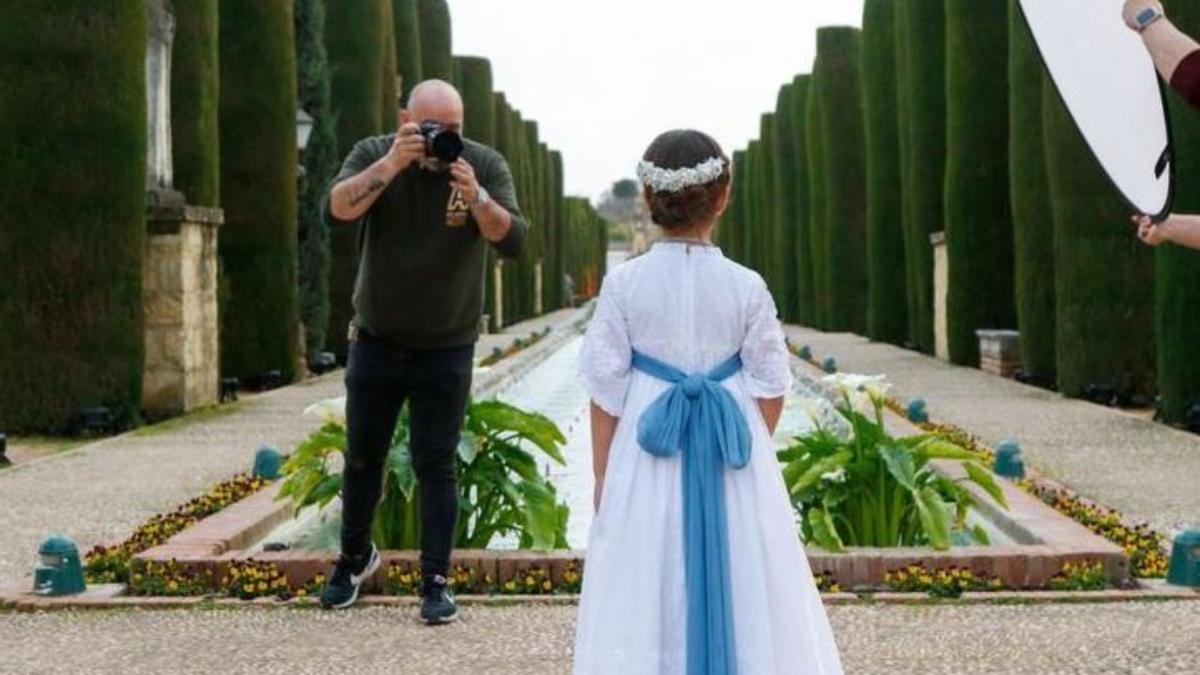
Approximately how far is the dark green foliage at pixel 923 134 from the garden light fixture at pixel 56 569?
16590 mm

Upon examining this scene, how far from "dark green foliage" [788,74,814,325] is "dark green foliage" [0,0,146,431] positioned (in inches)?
957

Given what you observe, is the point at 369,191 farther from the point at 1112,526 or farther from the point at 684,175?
the point at 1112,526

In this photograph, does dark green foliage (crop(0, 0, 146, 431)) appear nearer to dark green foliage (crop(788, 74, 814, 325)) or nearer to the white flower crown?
the white flower crown

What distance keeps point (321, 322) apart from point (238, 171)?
3314mm

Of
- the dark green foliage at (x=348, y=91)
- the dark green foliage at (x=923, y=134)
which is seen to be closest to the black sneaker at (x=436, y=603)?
the dark green foliage at (x=348, y=91)

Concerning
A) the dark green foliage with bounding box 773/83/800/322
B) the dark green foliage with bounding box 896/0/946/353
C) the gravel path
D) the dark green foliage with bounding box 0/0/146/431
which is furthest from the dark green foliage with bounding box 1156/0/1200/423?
the dark green foliage with bounding box 773/83/800/322

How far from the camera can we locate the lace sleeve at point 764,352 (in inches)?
136

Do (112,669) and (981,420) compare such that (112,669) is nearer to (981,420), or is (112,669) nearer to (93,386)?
(93,386)

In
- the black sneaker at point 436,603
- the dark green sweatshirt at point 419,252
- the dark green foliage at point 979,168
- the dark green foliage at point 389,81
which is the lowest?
the black sneaker at point 436,603

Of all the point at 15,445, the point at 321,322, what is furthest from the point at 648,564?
the point at 321,322

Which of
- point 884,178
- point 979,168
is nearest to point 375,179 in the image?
point 979,168

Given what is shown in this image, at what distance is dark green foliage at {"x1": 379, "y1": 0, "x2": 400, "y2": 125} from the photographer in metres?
21.9

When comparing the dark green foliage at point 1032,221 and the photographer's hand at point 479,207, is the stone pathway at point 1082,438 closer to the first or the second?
the dark green foliage at point 1032,221

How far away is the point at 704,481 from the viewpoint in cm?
339
